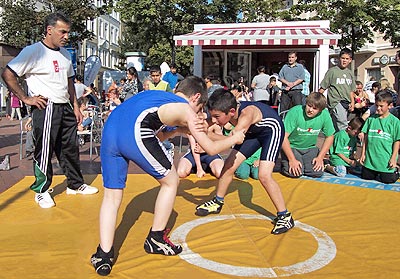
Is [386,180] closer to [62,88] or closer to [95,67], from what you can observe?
[62,88]

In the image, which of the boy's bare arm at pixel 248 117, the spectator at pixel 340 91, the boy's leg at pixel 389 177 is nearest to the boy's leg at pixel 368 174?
the boy's leg at pixel 389 177

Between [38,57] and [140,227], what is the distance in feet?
6.68

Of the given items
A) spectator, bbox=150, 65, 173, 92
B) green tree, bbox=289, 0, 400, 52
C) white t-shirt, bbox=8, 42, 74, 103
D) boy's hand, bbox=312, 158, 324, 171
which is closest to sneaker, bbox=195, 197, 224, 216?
boy's hand, bbox=312, 158, 324, 171

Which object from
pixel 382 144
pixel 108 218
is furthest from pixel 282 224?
pixel 382 144

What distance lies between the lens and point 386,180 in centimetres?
572

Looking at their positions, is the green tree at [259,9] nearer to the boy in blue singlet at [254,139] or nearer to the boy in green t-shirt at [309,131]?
the boy in green t-shirt at [309,131]

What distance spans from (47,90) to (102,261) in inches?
90.1

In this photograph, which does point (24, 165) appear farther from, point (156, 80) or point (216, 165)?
point (216, 165)

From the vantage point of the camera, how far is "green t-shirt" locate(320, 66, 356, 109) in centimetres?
782

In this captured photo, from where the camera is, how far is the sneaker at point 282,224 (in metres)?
3.80

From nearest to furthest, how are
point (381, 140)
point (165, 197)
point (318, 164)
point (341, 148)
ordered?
point (165, 197)
point (318, 164)
point (381, 140)
point (341, 148)

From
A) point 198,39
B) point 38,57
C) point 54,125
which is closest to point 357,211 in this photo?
point 54,125

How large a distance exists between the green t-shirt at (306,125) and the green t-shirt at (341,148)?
1.57 ft

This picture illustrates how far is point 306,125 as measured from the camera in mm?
6004
